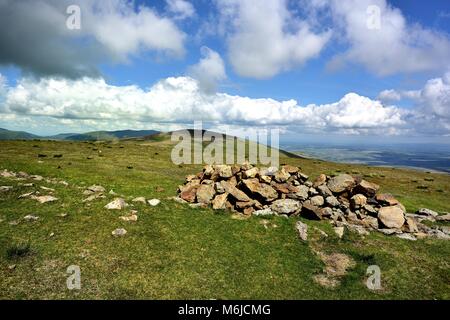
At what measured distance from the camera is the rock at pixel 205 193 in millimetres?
31453

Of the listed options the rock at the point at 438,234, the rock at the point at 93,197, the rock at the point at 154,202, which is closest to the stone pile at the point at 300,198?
the rock at the point at 438,234

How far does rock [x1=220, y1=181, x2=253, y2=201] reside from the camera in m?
30.6

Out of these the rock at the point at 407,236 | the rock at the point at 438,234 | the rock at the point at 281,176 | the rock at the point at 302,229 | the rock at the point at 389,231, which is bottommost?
the rock at the point at 438,234

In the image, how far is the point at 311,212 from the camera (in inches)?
1134

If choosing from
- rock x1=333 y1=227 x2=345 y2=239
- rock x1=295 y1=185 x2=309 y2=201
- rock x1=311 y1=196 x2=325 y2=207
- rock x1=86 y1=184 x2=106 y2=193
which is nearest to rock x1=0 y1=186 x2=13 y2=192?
rock x1=86 y1=184 x2=106 y2=193

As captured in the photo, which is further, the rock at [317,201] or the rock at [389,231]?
the rock at [317,201]

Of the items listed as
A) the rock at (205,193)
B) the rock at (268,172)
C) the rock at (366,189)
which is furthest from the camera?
the rock at (268,172)

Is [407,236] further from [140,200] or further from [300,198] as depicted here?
[140,200]

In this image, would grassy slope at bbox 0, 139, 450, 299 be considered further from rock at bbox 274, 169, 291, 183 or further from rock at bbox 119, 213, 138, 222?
rock at bbox 274, 169, 291, 183

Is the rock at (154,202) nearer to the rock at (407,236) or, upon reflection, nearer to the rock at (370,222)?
the rock at (370,222)

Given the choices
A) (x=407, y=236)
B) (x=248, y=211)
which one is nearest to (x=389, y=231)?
(x=407, y=236)

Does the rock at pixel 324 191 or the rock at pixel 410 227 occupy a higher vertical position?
the rock at pixel 324 191

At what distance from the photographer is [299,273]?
20.4m
